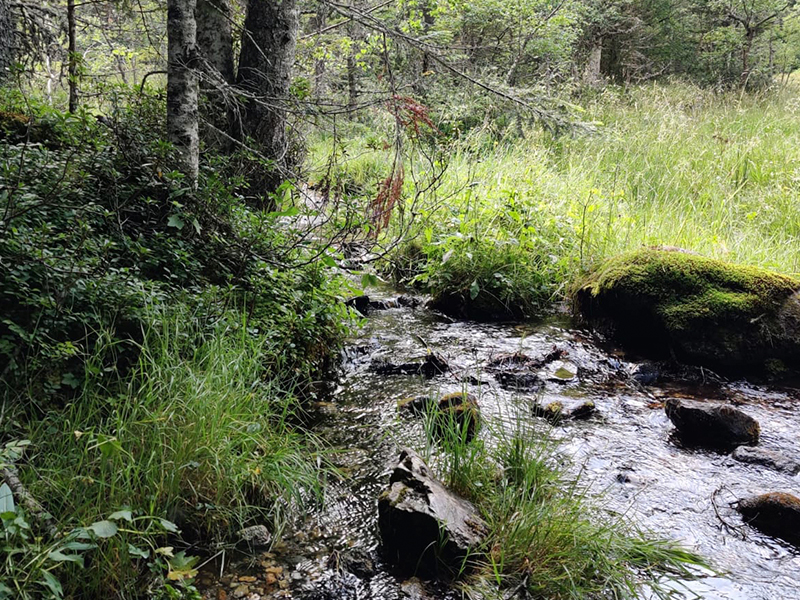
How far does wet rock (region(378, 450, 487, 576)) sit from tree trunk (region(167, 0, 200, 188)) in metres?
2.77

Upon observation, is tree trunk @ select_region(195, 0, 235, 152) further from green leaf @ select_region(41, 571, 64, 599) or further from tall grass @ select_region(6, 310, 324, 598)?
green leaf @ select_region(41, 571, 64, 599)

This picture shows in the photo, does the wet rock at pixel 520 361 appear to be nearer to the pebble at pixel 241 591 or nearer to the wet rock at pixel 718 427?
the wet rock at pixel 718 427

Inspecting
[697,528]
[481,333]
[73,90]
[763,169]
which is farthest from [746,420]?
[73,90]

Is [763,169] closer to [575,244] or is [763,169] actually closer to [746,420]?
[575,244]

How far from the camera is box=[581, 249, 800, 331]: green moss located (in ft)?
15.8

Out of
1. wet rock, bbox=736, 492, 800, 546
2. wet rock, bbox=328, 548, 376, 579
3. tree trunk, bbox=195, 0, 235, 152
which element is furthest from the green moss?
tree trunk, bbox=195, 0, 235, 152

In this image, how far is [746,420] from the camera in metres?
3.60

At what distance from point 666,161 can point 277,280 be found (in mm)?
6938

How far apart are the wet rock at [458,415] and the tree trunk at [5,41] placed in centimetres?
602

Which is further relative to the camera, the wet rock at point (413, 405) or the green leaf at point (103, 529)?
the wet rock at point (413, 405)

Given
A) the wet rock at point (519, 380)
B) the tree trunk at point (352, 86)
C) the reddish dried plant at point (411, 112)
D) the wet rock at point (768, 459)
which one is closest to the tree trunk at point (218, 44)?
the tree trunk at point (352, 86)

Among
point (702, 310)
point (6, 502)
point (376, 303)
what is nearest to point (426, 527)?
point (6, 502)

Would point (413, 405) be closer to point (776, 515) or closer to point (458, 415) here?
point (458, 415)

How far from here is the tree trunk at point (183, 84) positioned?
389 centimetres
